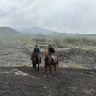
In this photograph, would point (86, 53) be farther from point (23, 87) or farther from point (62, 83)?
point (23, 87)

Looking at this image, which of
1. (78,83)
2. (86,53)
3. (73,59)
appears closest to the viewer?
(78,83)

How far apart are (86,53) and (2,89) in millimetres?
35421

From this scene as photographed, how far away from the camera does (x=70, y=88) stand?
714 inches

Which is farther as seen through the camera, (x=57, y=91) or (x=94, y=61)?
(x=94, y=61)

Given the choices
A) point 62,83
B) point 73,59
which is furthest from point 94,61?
point 62,83

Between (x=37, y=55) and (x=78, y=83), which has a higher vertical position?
(x=37, y=55)

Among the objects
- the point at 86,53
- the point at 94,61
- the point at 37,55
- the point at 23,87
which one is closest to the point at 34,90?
the point at 23,87

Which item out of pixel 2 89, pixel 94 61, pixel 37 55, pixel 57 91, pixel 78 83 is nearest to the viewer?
pixel 2 89

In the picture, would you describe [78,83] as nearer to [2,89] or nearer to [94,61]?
[2,89]

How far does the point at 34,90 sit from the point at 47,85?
1700mm

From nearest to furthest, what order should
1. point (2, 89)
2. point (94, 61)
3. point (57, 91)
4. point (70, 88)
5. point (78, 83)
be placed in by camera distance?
point (2, 89)
point (57, 91)
point (70, 88)
point (78, 83)
point (94, 61)

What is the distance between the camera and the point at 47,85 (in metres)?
17.7

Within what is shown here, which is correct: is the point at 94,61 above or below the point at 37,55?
below

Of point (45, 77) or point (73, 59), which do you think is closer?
point (45, 77)
